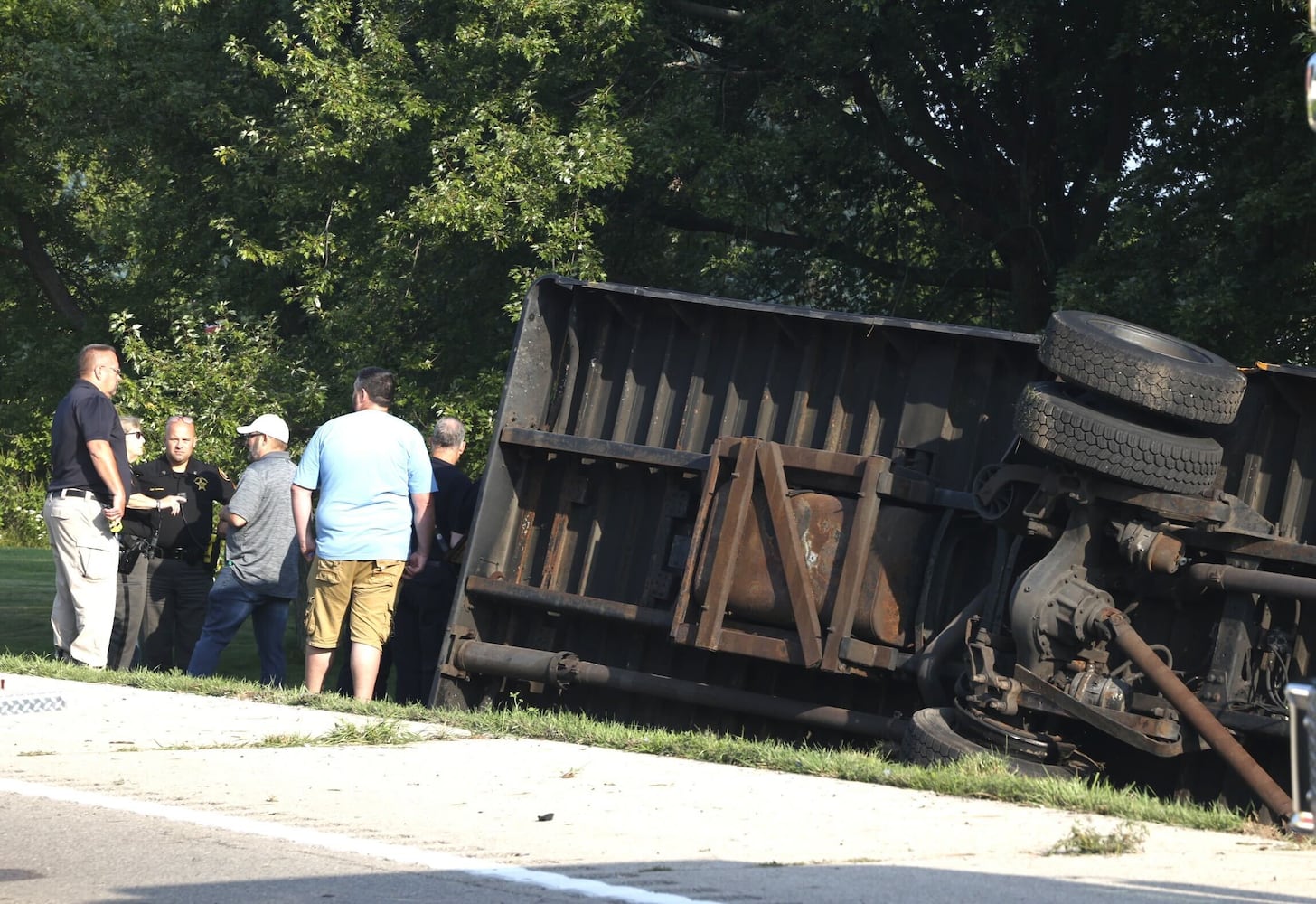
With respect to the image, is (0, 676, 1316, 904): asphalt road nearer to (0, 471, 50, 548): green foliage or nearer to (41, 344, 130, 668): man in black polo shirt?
(41, 344, 130, 668): man in black polo shirt

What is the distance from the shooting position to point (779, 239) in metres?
17.5

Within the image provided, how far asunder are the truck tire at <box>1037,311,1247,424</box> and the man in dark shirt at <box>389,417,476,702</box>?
3.94 meters

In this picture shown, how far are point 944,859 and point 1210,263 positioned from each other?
9.32 m

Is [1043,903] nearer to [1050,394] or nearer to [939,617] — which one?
[1050,394]

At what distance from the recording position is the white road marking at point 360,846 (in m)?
4.58

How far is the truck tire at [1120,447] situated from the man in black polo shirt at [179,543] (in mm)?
5945

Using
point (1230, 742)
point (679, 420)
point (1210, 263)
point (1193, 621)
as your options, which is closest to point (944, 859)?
point (1230, 742)

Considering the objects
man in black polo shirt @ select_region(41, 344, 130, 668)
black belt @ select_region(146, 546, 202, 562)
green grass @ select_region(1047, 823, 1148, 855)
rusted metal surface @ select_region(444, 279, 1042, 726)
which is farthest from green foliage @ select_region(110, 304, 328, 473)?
green grass @ select_region(1047, 823, 1148, 855)

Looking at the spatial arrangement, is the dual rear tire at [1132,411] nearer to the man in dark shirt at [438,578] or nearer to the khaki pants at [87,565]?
the man in dark shirt at [438,578]

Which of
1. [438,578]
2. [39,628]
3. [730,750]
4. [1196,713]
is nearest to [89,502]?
[438,578]

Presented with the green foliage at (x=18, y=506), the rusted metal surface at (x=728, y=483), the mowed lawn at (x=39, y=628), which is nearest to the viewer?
the rusted metal surface at (x=728, y=483)

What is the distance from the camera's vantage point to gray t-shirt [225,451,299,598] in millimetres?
10711

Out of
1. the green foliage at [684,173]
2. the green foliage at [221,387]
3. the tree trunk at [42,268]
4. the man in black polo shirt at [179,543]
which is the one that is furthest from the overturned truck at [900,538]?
the tree trunk at [42,268]

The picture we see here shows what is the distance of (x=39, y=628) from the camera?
23.1 m
